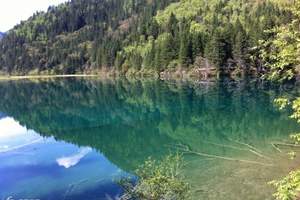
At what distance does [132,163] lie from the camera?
43.0 m

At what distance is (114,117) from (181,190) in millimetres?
57163

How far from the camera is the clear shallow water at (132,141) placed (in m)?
35.7

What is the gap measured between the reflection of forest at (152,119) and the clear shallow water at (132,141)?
137mm

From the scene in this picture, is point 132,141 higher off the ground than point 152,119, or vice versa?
point 152,119

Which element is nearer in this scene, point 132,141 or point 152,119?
point 132,141

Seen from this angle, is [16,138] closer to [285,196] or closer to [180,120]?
[180,120]

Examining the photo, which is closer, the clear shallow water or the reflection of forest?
the clear shallow water

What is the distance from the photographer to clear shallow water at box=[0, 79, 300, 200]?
117ft

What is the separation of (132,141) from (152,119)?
1767 centimetres

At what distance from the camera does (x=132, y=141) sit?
5469 centimetres

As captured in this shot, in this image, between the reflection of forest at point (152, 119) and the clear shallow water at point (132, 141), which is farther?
the reflection of forest at point (152, 119)

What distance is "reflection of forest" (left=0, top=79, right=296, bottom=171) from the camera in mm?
51875

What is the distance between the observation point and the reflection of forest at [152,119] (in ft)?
170

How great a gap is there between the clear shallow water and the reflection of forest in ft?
0.45
